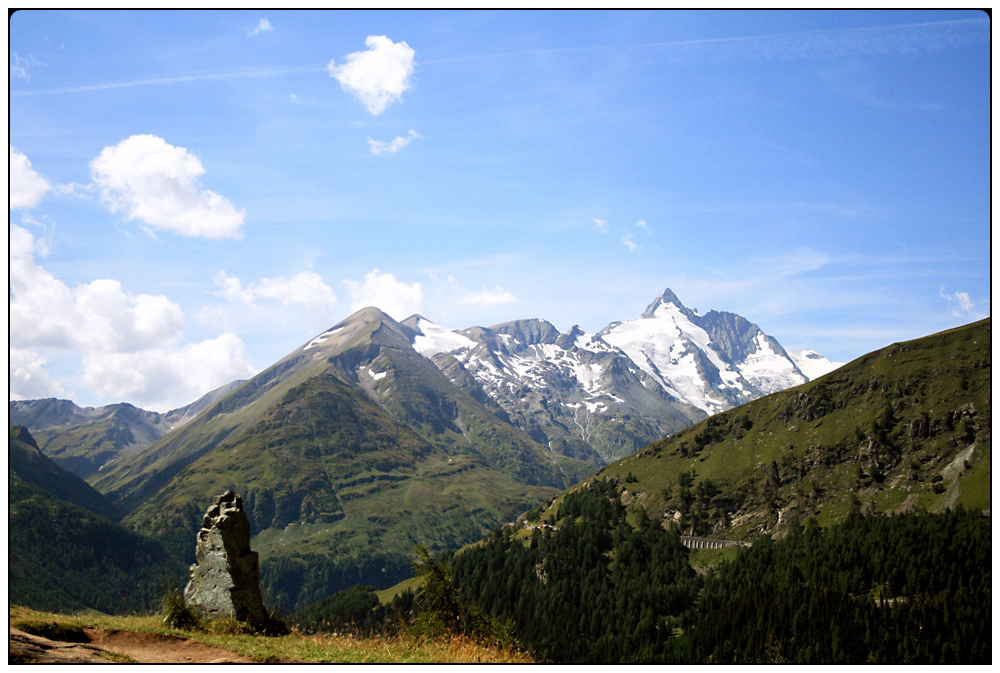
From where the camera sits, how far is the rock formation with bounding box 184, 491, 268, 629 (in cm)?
2519

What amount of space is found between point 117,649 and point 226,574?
5.39m

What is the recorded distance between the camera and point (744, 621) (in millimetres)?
158500

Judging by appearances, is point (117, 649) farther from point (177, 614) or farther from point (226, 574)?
point (226, 574)

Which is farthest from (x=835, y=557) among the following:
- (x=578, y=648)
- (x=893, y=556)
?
(x=578, y=648)

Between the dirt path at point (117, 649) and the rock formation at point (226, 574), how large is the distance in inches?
130

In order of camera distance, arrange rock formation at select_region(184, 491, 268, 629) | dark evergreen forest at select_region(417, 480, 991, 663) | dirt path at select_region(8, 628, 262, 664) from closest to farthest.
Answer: dirt path at select_region(8, 628, 262, 664)
rock formation at select_region(184, 491, 268, 629)
dark evergreen forest at select_region(417, 480, 991, 663)

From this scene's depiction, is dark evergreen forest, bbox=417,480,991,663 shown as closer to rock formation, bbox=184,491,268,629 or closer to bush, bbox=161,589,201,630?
rock formation, bbox=184,491,268,629

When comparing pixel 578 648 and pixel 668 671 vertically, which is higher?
pixel 668 671

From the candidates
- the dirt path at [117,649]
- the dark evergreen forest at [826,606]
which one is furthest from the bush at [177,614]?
the dark evergreen forest at [826,606]

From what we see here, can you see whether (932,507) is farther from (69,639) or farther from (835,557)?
(69,639)

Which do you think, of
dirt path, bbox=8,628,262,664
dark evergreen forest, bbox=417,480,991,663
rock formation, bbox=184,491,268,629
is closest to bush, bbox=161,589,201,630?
rock formation, bbox=184,491,268,629

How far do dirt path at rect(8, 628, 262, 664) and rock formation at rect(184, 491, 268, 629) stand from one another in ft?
10.8

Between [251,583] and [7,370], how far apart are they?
47.1 ft

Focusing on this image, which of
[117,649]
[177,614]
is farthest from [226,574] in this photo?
[117,649]
